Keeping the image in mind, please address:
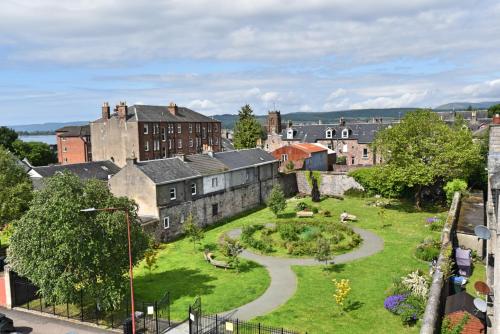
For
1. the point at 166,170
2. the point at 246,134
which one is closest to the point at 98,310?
the point at 166,170

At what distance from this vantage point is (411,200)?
57594mm

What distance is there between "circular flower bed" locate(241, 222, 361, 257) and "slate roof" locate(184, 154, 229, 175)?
31.1 ft

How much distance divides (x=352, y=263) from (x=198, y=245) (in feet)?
51.4

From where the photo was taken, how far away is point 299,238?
1668 inches

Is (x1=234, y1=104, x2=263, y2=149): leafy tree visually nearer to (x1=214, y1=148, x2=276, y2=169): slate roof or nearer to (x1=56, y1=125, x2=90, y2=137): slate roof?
(x1=214, y1=148, x2=276, y2=169): slate roof

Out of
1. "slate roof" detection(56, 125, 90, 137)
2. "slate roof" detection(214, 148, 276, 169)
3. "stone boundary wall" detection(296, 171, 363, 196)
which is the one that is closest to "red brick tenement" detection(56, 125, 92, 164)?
"slate roof" detection(56, 125, 90, 137)

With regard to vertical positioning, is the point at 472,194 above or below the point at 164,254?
above

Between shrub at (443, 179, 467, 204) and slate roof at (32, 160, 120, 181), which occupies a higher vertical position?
slate roof at (32, 160, 120, 181)

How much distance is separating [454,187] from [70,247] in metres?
42.3

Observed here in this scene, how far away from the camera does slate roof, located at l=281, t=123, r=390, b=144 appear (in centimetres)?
8682

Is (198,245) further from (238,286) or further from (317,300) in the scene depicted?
(317,300)

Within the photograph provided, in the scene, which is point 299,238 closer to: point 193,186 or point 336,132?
point 193,186

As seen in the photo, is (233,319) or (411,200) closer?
(233,319)

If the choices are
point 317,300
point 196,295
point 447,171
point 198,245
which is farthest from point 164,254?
point 447,171
